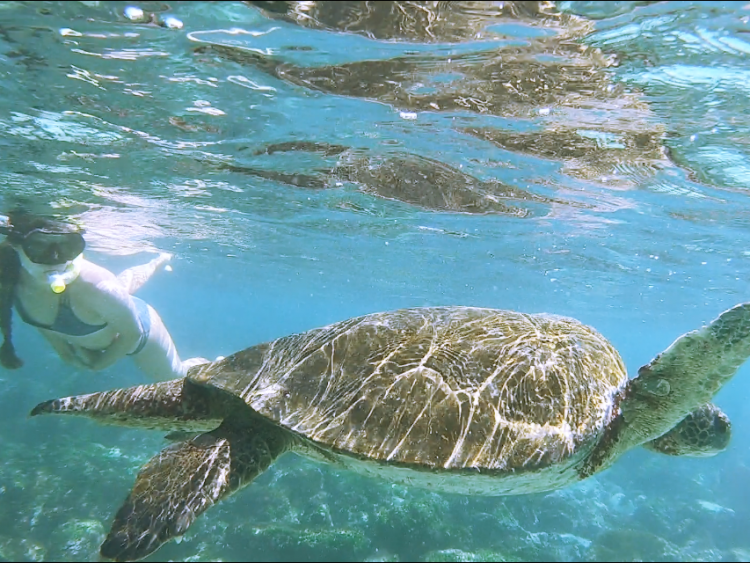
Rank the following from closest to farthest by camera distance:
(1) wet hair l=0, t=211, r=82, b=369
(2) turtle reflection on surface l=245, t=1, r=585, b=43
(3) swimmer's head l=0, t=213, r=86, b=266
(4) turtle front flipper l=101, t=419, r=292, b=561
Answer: (4) turtle front flipper l=101, t=419, r=292, b=561
(2) turtle reflection on surface l=245, t=1, r=585, b=43
(1) wet hair l=0, t=211, r=82, b=369
(3) swimmer's head l=0, t=213, r=86, b=266

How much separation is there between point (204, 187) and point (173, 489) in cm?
1093

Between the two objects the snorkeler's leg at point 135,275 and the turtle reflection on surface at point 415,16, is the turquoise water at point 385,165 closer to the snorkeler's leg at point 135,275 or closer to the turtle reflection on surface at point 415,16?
the turtle reflection on surface at point 415,16

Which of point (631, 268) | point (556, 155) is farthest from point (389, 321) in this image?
point (631, 268)

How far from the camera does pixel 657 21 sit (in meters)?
5.00

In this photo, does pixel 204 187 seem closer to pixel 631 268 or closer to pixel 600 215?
pixel 600 215

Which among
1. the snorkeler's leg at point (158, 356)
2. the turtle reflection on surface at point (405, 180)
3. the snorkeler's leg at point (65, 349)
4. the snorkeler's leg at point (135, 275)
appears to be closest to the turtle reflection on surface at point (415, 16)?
the turtle reflection on surface at point (405, 180)

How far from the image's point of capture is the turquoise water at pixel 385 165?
546cm

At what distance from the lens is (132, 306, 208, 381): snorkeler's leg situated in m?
10.5

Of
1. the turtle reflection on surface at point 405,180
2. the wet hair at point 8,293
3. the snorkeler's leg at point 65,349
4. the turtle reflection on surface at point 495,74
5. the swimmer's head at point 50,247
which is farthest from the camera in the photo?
the snorkeler's leg at point 65,349

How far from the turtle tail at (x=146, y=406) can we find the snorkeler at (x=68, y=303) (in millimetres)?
4959

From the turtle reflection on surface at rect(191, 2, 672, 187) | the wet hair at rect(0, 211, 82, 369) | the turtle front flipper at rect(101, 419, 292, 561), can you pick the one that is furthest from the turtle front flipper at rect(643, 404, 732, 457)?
the wet hair at rect(0, 211, 82, 369)

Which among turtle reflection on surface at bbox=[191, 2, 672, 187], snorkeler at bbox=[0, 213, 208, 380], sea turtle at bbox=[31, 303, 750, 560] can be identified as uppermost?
turtle reflection on surface at bbox=[191, 2, 672, 187]

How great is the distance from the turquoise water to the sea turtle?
0.78m

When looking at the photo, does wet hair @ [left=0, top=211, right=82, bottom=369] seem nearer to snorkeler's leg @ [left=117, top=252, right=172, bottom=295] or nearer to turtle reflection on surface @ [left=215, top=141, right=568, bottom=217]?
snorkeler's leg @ [left=117, top=252, right=172, bottom=295]
